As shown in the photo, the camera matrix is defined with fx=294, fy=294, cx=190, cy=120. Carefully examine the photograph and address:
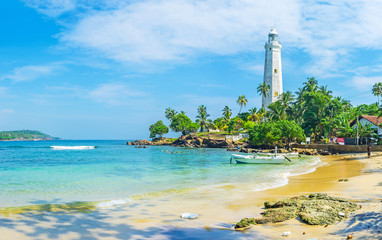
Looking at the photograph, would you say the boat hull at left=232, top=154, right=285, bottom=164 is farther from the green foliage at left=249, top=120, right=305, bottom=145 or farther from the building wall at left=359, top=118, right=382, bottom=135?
the building wall at left=359, top=118, right=382, bottom=135

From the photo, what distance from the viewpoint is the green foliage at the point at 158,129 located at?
423 ft

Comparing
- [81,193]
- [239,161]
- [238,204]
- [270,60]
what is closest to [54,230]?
[238,204]

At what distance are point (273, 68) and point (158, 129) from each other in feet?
203

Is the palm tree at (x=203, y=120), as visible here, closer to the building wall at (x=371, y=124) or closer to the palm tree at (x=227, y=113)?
the palm tree at (x=227, y=113)

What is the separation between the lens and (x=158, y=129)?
423ft

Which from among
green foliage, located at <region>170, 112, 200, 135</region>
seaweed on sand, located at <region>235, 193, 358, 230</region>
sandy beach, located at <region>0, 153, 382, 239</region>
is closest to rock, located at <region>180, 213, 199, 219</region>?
sandy beach, located at <region>0, 153, 382, 239</region>

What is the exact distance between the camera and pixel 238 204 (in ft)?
37.5

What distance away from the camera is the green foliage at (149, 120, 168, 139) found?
129 metres

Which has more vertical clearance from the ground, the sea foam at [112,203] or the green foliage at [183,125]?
the green foliage at [183,125]

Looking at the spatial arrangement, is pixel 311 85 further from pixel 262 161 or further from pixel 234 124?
pixel 262 161

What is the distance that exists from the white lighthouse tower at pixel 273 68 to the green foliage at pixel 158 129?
56.7 meters

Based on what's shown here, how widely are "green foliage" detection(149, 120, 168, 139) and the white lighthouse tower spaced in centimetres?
5675

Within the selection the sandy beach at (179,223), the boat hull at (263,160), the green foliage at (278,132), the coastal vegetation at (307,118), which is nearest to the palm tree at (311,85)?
the coastal vegetation at (307,118)

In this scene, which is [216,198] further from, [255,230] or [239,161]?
[239,161]
